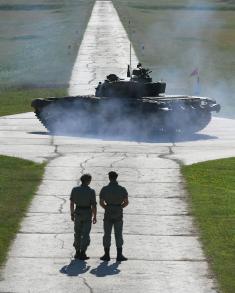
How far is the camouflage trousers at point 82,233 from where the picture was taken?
19688mm

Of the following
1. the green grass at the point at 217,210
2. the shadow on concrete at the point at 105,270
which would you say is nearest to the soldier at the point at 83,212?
the shadow on concrete at the point at 105,270

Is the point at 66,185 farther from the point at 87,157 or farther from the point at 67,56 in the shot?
the point at 67,56

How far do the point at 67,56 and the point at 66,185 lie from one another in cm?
5198

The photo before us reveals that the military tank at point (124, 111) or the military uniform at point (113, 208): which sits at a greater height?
the military tank at point (124, 111)

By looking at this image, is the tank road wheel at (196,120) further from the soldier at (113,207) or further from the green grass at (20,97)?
the soldier at (113,207)

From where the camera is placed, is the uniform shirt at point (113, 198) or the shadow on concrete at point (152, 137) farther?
the shadow on concrete at point (152, 137)

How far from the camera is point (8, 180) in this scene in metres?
28.6

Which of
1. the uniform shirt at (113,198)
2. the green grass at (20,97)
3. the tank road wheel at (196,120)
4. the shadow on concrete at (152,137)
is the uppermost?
the green grass at (20,97)

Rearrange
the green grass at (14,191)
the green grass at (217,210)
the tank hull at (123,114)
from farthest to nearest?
the tank hull at (123,114) < the green grass at (14,191) < the green grass at (217,210)

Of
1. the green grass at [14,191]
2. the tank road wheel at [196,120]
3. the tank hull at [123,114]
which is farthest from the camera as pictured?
the tank road wheel at [196,120]

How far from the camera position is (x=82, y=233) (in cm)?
1973

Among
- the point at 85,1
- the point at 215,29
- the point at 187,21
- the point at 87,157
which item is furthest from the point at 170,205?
the point at 85,1

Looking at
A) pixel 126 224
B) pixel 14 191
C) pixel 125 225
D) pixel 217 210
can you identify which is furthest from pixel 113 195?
pixel 14 191

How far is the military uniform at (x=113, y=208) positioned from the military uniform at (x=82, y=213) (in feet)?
0.80
